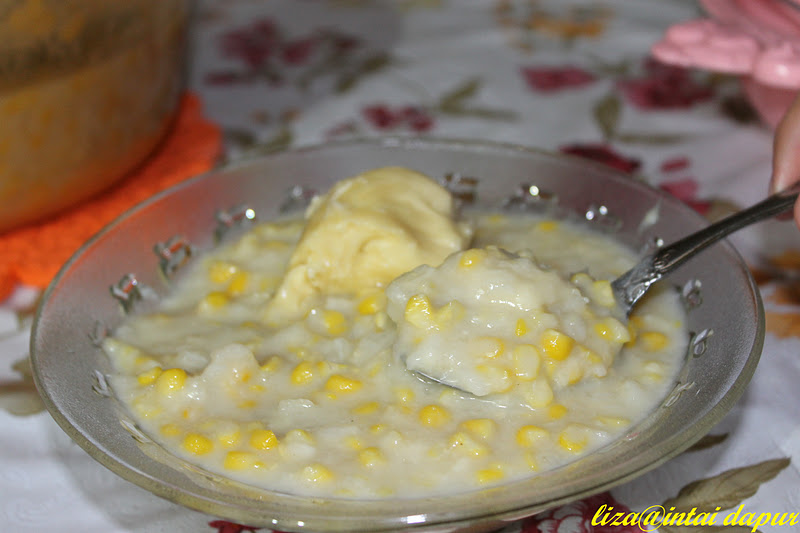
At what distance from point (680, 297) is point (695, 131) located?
104 cm

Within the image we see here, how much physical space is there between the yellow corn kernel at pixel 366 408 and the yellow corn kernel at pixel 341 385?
0.04 meters

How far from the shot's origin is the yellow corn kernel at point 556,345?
1.41 metres

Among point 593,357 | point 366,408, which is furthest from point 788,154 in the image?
point 366,408

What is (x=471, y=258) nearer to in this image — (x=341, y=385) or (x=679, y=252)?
(x=341, y=385)

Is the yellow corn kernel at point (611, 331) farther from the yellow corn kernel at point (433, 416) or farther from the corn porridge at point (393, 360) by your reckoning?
the yellow corn kernel at point (433, 416)

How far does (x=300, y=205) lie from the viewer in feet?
6.88

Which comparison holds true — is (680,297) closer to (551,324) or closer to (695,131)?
(551,324)

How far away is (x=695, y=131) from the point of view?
259 cm

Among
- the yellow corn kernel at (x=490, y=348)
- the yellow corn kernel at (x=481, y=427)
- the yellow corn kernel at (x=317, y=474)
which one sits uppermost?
the yellow corn kernel at (x=490, y=348)

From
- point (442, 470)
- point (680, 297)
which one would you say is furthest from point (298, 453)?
point (680, 297)

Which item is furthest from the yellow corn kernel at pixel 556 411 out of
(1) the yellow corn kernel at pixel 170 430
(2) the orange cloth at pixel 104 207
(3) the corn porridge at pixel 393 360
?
(2) the orange cloth at pixel 104 207

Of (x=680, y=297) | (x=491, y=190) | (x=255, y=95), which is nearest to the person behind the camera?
(x=680, y=297)

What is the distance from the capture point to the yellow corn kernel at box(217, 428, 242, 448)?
138cm

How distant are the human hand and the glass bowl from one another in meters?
0.17
